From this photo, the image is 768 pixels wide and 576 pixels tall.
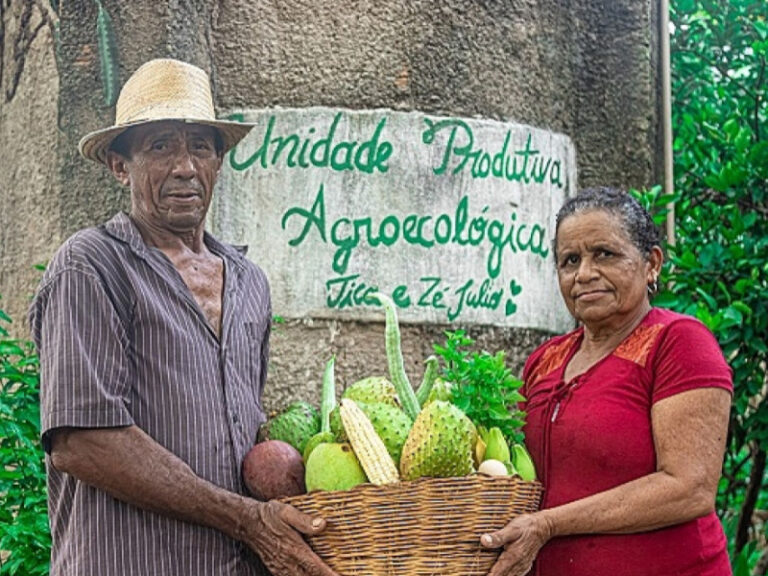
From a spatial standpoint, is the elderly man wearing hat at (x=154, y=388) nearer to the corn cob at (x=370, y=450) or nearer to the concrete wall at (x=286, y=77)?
the corn cob at (x=370, y=450)

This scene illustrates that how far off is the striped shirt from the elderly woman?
75 centimetres

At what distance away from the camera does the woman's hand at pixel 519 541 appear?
3104 millimetres

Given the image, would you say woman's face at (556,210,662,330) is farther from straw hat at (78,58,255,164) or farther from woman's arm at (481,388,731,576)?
straw hat at (78,58,255,164)

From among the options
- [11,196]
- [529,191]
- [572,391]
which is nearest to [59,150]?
[11,196]

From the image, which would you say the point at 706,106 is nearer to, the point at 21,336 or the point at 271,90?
the point at 271,90

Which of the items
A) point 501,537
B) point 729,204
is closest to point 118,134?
point 501,537

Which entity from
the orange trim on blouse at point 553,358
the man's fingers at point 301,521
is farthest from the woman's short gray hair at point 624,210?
the man's fingers at point 301,521

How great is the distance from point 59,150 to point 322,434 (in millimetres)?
2468

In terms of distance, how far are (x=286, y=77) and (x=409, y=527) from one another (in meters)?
2.57

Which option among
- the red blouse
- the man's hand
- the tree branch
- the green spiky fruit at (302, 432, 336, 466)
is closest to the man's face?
the green spiky fruit at (302, 432, 336, 466)

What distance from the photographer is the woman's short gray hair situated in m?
3.48

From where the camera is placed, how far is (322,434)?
3.26 metres

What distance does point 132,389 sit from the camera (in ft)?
10.7

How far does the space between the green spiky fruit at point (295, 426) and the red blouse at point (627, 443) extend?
2.01ft
